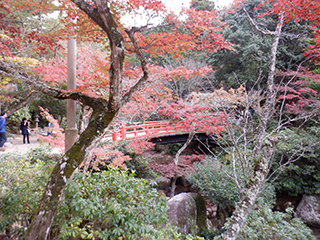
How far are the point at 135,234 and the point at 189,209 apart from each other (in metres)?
3.52

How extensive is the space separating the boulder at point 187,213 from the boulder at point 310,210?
3.96m

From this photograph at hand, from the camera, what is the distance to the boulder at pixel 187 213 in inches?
197

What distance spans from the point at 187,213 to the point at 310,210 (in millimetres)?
5000

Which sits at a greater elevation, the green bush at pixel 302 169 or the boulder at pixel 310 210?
the green bush at pixel 302 169

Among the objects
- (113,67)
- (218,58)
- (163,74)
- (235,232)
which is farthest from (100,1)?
(218,58)

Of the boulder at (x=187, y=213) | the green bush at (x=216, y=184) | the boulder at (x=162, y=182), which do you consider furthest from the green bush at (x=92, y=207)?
the boulder at (x=162, y=182)

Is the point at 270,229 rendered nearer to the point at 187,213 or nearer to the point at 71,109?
the point at 187,213

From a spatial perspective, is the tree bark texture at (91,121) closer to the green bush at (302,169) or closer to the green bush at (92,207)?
the green bush at (92,207)

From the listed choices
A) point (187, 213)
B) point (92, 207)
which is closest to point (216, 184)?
point (187, 213)

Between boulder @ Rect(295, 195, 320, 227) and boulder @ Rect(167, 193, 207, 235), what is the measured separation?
3.96 metres

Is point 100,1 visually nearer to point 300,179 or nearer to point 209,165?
point 209,165

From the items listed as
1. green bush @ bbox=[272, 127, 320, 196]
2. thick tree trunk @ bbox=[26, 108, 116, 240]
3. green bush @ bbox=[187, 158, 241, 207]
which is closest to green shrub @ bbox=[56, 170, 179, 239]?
thick tree trunk @ bbox=[26, 108, 116, 240]

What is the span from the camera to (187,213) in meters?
5.30

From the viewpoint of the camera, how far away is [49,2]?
9.75ft
